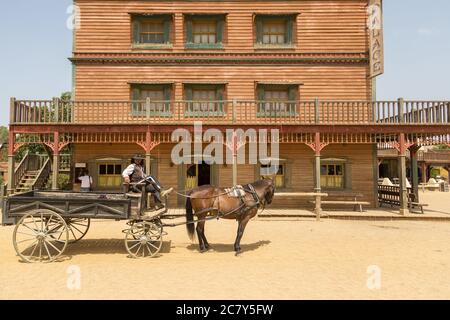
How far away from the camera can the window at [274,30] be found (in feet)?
54.9

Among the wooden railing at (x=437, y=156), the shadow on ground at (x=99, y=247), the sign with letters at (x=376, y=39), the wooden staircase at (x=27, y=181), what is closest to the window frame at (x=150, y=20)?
the wooden staircase at (x=27, y=181)

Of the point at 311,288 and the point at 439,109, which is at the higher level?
A: the point at 439,109

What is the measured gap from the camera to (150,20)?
16703 mm

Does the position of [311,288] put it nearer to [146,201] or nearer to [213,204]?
[213,204]

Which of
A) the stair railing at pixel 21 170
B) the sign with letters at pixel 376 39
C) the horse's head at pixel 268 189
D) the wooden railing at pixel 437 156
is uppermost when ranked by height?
the sign with letters at pixel 376 39

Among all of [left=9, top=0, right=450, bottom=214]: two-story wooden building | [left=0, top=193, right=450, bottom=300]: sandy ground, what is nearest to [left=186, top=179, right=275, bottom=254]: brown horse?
[left=0, top=193, right=450, bottom=300]: sandy ground

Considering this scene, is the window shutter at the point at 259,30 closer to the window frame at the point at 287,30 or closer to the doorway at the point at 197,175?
the window frame at the point at 287,30

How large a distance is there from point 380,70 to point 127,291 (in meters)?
14.7

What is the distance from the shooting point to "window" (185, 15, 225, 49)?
54.5 ft

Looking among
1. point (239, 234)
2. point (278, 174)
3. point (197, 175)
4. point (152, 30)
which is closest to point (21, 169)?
point (197, 175)

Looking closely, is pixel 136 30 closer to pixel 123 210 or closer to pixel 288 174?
pixel 288 174

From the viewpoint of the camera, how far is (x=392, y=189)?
16281 millimetres

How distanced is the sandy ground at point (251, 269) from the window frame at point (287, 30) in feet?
35.6
